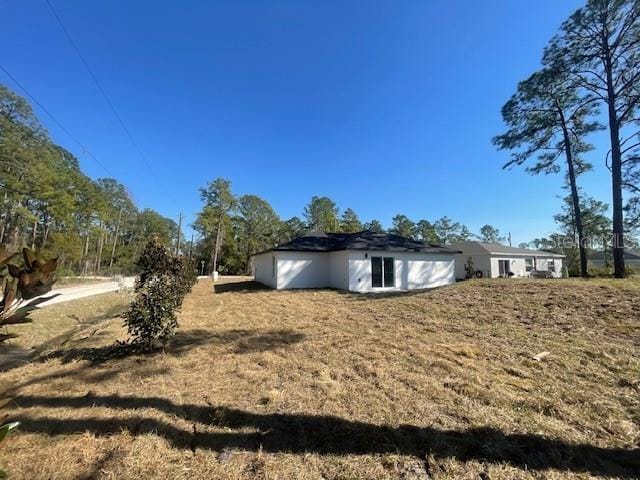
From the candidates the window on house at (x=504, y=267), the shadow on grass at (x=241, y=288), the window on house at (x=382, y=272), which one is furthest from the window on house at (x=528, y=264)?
the shadow on grass at (x=241, y=288)

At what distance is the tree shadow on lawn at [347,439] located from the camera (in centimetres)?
270

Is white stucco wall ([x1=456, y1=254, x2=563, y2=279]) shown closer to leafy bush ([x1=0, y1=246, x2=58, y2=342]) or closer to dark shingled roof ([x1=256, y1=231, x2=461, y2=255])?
dark shingled roof ([x1=256, y1=231, x2=461, y2=255])

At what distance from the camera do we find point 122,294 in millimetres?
15484

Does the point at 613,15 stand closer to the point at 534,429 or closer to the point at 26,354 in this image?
the point at 534,429

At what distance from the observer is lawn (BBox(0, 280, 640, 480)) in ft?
8.61

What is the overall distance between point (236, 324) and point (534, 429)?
22.5ft

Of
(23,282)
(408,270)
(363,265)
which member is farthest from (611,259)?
(23,282)

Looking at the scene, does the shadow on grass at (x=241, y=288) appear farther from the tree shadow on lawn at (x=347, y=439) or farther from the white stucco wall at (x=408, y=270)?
the tree shadow on lawn at (x=347, y=439)

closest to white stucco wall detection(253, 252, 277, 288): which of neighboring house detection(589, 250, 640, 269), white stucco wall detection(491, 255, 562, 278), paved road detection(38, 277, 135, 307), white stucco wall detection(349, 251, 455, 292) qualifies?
white stucco wall detection(349, 251, 455, 292)

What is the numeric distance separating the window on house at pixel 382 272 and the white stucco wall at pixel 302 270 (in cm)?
286

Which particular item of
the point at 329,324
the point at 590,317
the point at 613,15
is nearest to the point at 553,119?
the point at 613,15

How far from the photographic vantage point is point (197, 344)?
20.7 ft

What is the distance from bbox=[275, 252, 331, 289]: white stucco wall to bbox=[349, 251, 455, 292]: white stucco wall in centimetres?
252

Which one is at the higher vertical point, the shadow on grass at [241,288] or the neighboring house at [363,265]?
the neighboring house at [363,265]
